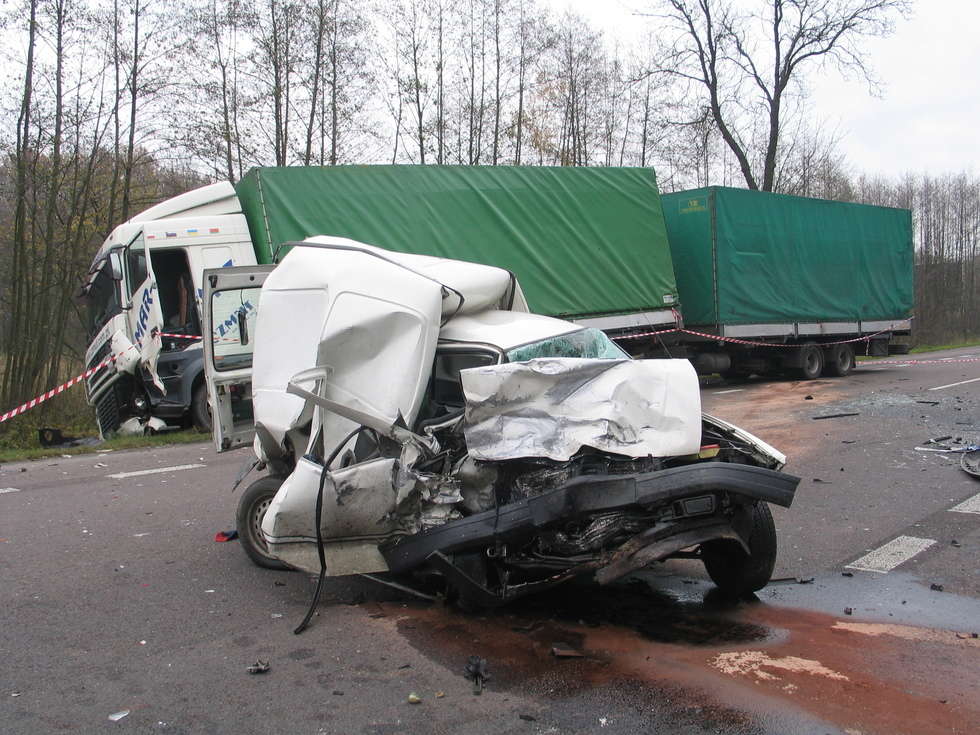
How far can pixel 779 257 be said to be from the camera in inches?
703

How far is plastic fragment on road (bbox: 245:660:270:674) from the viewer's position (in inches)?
154

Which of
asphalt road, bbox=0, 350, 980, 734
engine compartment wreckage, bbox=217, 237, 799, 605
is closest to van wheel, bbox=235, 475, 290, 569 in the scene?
asphalt road, bbox=0, 350, 980, 734

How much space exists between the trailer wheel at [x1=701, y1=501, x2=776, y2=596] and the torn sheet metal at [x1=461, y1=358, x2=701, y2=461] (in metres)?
0.79

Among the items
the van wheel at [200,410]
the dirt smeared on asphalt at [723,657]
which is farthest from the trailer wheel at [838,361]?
the dirt smeared on asphalt at [723,657]

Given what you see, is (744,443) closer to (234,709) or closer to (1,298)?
(234,709)

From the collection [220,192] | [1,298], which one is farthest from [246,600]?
[1,298]

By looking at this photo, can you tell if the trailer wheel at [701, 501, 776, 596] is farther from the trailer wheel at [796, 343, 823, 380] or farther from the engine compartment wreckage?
the trailer wheel at [796, 343, 823, 380]

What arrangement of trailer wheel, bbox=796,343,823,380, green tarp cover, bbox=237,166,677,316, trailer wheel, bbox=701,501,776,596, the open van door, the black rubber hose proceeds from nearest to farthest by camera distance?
the black rubber hose, trailer wheel, bbox=701,501,776,596, the open van door, green tarp cover, bbox=237,166,677,316, trailer wheel, bbox=796,343,823,380

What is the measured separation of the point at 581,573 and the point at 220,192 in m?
10.1

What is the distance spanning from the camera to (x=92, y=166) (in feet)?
50.0

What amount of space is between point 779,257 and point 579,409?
1503 centimetres

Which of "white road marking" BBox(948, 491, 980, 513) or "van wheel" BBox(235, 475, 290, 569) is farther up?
"van wheel" BBox(235, 475, 290, 569)

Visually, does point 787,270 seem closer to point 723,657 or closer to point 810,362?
point 810,362

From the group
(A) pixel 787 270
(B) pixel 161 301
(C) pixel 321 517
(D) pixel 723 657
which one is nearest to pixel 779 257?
(A) pixel 787 270
